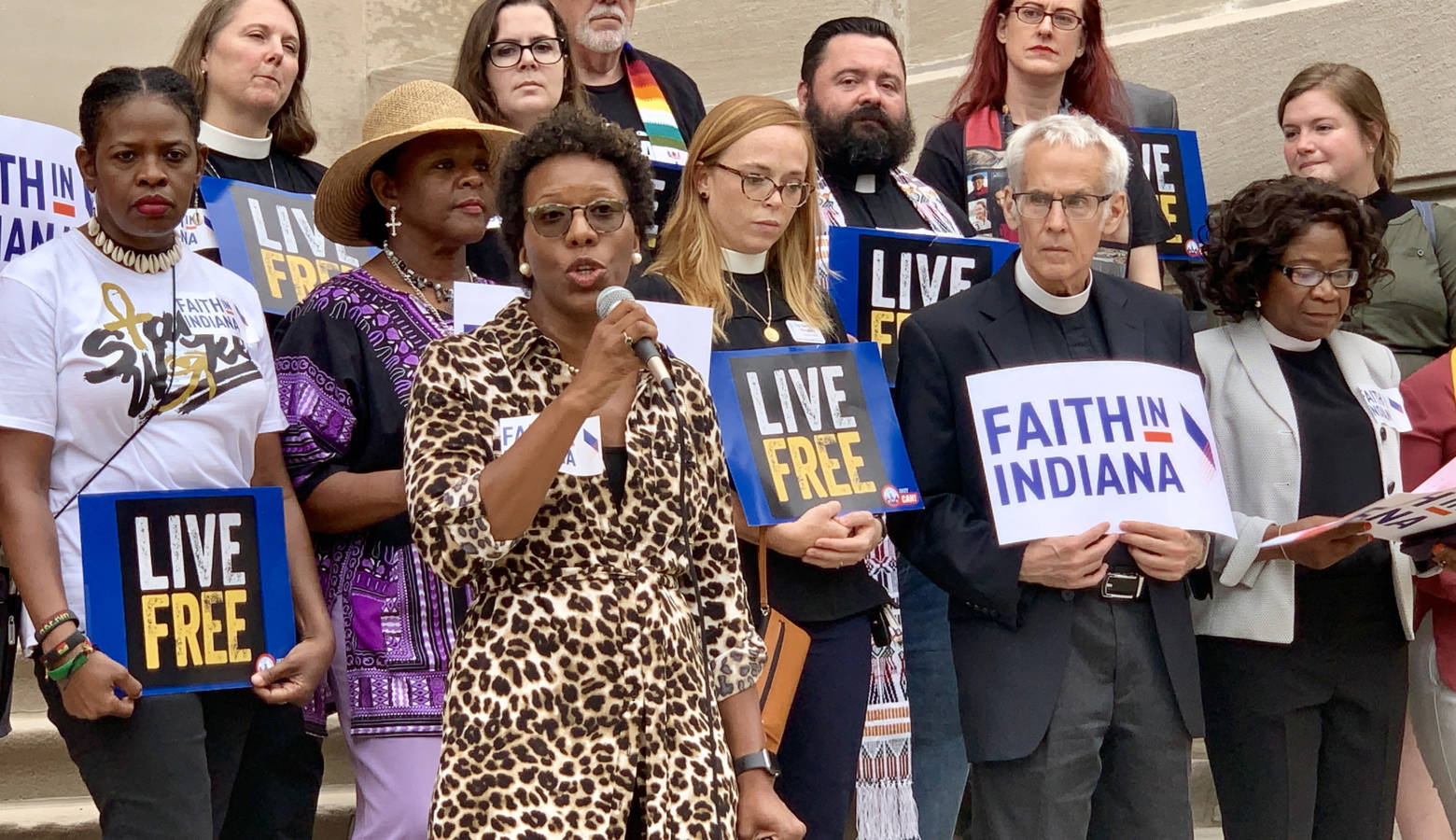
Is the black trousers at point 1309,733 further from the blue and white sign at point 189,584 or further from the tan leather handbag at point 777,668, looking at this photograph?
the blue and white sign at point 189,584

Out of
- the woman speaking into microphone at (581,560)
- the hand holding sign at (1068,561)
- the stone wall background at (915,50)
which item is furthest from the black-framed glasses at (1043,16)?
the woman speaking into microphone at (581,560)

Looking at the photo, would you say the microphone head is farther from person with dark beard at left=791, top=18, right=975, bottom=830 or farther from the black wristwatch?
person with dark beard at left=791, top=18, right=975, bottom=830

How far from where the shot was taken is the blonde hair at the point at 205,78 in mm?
5051

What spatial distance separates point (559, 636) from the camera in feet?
9.78

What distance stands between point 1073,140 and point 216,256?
2115 millimetres

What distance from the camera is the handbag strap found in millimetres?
3982

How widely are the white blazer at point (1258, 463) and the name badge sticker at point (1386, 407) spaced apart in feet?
0.09

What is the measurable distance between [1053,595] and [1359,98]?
8.60ft

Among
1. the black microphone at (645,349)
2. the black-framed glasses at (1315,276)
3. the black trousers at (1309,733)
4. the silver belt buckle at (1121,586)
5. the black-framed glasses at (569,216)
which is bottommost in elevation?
the black trousers at (1309,733)

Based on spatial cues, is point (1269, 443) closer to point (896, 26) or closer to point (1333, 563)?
point (1333, 563)

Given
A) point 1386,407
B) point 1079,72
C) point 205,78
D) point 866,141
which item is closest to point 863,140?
point 866,141

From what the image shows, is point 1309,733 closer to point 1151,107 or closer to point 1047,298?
point 1047,298

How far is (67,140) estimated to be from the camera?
4453mm

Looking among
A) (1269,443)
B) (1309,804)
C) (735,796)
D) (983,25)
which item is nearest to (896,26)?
(983,25)
